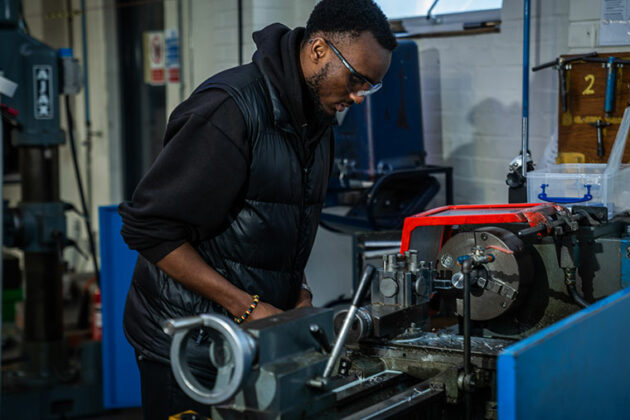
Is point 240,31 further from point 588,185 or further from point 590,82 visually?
point 588,185

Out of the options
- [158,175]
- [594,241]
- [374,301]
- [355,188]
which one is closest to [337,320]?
[374,301]

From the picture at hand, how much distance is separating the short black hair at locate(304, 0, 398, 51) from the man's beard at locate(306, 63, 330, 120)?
7cm

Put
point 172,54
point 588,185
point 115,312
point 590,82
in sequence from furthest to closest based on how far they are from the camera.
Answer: point 172,54 → point 115,312 → point 590,82 → point 588,185

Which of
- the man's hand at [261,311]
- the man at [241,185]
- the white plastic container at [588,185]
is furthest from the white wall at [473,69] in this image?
the man's hand at [261,311]

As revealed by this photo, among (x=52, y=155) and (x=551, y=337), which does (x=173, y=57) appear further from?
(x=551, y=337)

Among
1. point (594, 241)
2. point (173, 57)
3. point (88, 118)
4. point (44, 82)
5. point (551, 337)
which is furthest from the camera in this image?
point (88, 118)

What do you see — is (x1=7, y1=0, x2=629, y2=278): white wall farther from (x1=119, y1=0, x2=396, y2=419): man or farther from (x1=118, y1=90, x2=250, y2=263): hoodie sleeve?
(x1=118, y1=90, x2=250, y2=263): hoodie sleeve

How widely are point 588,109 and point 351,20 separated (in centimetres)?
122

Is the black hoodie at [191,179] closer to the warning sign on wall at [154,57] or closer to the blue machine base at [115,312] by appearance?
the blue machine base at [115,312]

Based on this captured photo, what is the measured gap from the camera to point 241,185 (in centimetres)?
138

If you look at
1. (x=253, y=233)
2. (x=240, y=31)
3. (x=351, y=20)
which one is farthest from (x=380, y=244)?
(x=240, y=31)

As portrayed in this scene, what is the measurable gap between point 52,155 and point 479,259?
75.5 inches

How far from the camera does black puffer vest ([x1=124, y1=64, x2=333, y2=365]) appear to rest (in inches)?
55.6

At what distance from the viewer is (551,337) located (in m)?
1.04
